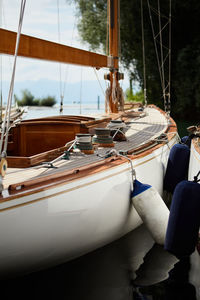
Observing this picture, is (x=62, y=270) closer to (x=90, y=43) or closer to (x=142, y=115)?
(x=142, y=115)

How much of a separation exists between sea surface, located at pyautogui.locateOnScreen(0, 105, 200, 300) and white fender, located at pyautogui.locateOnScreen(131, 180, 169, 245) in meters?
0.24

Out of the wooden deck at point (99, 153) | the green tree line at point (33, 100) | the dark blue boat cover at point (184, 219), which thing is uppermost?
the green tree line at point (33, 100)

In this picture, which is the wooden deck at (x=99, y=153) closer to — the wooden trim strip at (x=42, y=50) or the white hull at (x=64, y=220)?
the white hull at (x=64, y=220)

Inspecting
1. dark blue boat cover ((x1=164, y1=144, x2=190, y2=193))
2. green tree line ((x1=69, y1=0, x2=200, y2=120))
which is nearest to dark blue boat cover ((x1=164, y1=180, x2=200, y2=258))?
dark blue boat cover ((x1=164, y1=144, x2=190, y2=193))

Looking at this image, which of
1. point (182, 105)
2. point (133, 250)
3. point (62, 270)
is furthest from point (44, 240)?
point (182, 105)

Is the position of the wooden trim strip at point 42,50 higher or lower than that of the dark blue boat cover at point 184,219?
higher

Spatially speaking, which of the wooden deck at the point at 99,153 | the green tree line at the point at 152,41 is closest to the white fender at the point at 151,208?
the wooden deck at the point at 99,153

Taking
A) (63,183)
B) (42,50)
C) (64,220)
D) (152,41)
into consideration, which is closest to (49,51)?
(42,50)

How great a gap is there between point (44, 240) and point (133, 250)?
1.12m

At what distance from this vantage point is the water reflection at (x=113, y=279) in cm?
255

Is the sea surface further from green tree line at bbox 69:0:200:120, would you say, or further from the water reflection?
green tree line at bbox 69:0:200:120

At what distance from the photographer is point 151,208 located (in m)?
3.07

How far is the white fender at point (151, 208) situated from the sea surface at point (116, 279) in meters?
0.24

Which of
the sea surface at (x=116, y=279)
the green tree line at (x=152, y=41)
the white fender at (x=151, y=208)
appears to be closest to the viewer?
the sea surface at (x=116, y=279)
